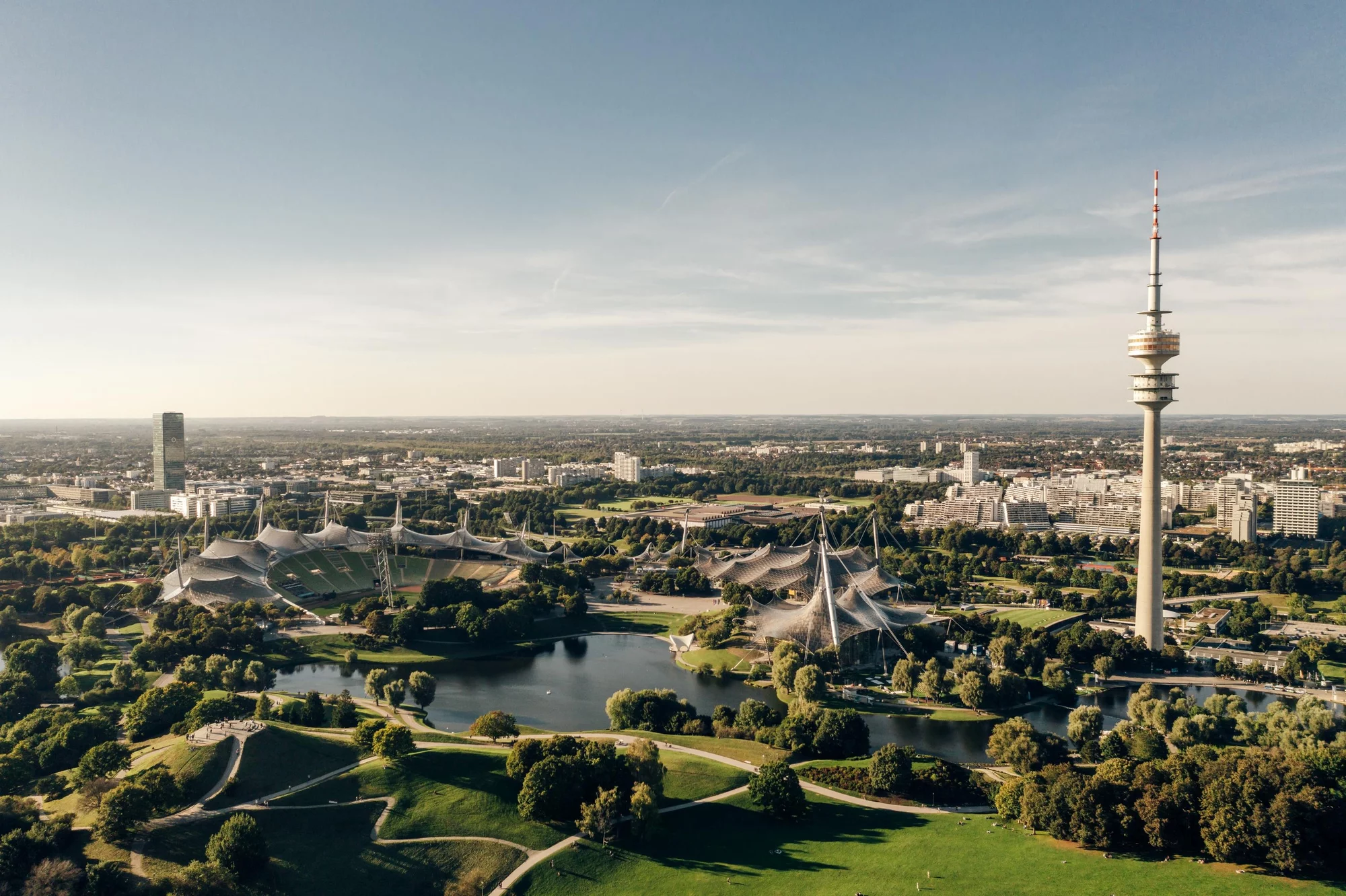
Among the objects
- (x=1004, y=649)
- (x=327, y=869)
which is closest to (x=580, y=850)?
(x=327, y=869)

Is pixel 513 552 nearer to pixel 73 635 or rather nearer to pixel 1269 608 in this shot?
pixel 73 635

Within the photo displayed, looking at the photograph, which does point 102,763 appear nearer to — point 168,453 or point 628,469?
point 168,453

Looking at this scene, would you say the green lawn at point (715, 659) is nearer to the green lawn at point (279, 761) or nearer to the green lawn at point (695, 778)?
the green lawn at point (695, 778)

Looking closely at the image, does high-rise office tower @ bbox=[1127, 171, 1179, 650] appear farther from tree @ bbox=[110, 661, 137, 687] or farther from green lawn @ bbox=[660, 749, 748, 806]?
tree @ bbox=[110, 661, 137, 687]

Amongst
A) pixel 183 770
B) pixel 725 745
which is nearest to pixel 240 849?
pixel 183 770

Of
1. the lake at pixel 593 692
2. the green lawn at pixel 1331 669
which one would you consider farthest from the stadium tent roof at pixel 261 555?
the green lawn at pixel 1331 669

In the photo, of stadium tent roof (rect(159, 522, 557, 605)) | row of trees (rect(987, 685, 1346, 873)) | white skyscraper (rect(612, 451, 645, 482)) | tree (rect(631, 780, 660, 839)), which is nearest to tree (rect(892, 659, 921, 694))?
row of trees (rect(987, 685, 1346, 873))
